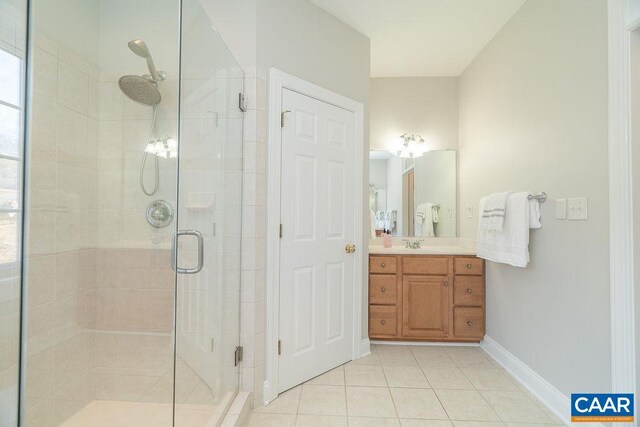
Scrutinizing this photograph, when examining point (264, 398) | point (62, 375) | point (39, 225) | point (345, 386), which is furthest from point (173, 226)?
point (345, 386)

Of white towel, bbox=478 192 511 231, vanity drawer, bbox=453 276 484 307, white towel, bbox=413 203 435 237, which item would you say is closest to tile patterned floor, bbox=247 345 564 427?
vanity drawer, bbox=453 276 484 307

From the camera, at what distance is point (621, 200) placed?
146 centimetres

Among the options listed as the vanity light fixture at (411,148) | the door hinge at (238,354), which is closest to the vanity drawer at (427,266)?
the vanity light fixture at (411,148)

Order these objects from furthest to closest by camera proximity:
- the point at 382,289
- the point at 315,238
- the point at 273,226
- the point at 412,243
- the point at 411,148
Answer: the point at 411,148
the point at 412,243
the point at 382,289
the point at 315,238
the point at 273,226

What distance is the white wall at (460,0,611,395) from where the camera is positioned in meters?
1.61

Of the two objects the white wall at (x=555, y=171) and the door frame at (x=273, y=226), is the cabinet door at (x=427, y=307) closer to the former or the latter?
the white wall at (x=555, y=171)

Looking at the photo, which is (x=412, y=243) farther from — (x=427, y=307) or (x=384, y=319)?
(x=384, y=319)

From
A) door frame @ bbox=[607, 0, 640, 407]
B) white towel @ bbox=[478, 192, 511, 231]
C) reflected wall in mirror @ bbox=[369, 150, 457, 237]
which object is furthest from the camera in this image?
reflected wall in mirror @ bbox=[369, 150, 457, 237]

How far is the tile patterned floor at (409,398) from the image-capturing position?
1.77 m

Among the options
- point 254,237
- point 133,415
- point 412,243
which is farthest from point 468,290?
point 133,415

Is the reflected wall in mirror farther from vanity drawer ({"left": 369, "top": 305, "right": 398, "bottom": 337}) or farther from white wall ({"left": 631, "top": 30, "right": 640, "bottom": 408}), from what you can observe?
white wall ({"left": 631, "top": 30, "right": 640, "bottom": 408})

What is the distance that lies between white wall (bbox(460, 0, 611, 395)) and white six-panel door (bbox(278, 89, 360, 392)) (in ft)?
3.91

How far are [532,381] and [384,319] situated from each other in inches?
42.5

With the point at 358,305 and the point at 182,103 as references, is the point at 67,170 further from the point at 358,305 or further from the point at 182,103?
the point at 358,305
